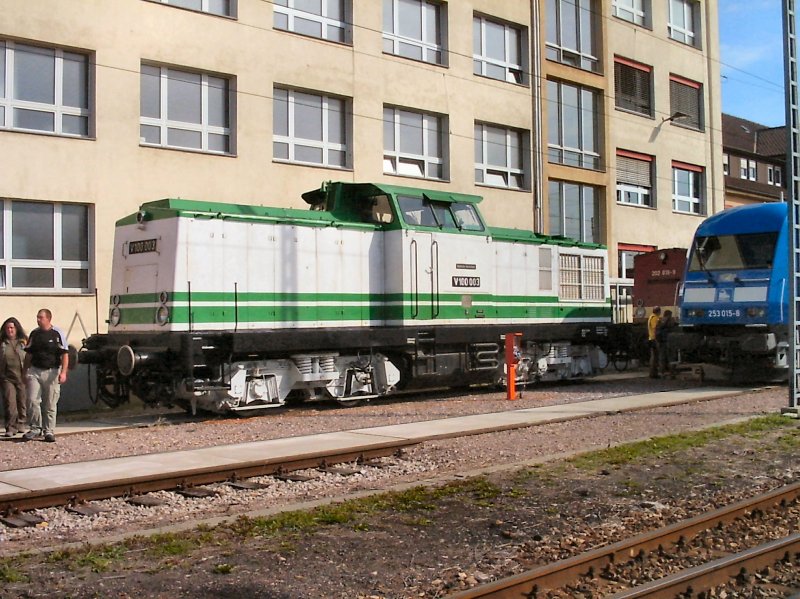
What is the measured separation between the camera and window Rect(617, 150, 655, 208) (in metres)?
28.1

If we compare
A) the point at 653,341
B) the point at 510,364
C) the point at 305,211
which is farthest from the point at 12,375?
the point at 653,341

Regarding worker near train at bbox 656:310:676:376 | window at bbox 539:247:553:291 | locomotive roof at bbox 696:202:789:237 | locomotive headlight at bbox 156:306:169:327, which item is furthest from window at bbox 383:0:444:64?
locomotive headlight at bbox 156:306:169:327

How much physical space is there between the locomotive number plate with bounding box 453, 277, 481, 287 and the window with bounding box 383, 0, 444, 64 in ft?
25.0

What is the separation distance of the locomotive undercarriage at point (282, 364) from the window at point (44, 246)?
2.83m

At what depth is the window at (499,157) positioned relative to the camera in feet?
77.4

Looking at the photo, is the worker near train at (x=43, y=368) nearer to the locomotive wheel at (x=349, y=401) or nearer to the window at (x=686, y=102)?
the locomotive wheel at (x=349, y=401)

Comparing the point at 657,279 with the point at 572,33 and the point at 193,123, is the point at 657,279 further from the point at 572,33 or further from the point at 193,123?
the point at 193,123

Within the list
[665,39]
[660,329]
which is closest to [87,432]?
[660,329]

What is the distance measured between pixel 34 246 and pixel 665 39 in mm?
22423

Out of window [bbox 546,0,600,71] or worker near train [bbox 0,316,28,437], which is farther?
Answer: window [bbox 546,0,600,71]

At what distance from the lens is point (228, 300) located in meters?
13.6

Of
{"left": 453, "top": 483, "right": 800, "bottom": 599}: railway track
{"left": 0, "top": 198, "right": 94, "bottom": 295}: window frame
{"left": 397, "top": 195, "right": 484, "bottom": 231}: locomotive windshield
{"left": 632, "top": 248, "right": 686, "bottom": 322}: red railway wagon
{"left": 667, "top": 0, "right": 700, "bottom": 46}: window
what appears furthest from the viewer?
{"left": 667, "top": 0, "right": 700, "bottom": 46}: window

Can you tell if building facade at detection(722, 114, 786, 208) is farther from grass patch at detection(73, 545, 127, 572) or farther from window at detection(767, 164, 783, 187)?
grass patch at detection(73, 545, 127, 572)

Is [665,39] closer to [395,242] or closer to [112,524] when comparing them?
[395,242]
